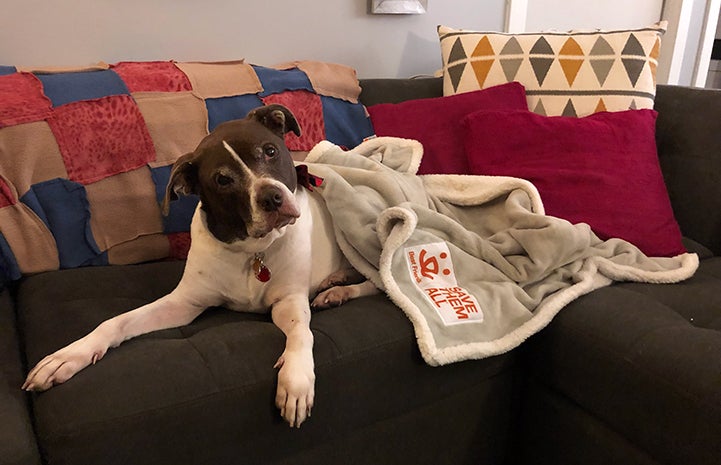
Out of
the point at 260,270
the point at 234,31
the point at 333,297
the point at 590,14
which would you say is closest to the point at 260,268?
the point at 260,270

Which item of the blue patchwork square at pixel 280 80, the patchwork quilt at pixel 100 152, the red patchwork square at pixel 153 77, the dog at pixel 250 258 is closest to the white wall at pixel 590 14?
the blue patchwork square at pixel 280 80

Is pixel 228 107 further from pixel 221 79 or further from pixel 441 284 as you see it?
pixel 441 284

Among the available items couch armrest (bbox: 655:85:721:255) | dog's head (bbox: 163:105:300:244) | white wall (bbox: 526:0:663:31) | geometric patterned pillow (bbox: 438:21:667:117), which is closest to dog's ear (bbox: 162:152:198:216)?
dog's head (bbox: 163:105:300:244)

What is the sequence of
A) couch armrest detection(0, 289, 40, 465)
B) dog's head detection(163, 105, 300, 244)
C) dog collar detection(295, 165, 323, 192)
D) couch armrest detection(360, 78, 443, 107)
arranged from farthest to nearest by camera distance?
couch armrest detection(360, 78, 443, 107), dog collar detection(295, 165, 323, 192), dog's head detection(163, 105, 300, 244), couch armrest detection(0, 289, 40, 465)

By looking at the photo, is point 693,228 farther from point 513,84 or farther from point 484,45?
point 484,45

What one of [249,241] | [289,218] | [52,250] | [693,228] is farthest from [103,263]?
[693,228]

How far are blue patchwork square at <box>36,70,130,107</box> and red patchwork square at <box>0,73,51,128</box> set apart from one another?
21 millimetres

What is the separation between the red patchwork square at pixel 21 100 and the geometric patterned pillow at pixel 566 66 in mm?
1281

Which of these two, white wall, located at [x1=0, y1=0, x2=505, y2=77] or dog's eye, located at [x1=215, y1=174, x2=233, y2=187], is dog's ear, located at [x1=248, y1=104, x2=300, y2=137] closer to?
dog's eye, located at [x1=215, y1=174, x2=233, y2=187]

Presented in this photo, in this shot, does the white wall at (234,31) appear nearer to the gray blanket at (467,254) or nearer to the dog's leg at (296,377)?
the gray blanket at (467,254)

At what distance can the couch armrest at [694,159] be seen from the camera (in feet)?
5.98

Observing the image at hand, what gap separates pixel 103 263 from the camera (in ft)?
5.29

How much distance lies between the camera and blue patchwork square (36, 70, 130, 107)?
5.20 ft

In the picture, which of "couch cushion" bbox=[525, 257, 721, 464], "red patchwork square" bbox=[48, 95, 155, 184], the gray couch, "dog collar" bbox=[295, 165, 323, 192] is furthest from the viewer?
"red patchwork square" bbox=[48, 95, 155, 184]
